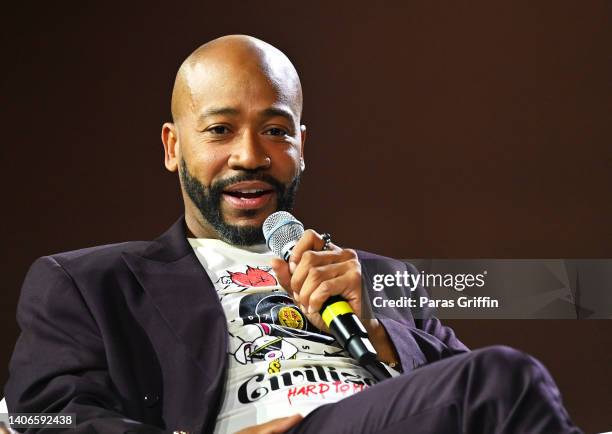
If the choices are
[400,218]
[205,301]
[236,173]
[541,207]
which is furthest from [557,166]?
[205,301]

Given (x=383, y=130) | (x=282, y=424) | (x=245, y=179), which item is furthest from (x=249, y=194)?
(x=383, y=130)

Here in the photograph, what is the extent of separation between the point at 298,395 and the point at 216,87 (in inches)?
30.1

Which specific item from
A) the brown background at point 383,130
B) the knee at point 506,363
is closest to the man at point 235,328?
the knee at point 506,363

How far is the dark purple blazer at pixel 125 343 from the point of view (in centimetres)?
166

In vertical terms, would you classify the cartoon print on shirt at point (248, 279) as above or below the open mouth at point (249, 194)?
below

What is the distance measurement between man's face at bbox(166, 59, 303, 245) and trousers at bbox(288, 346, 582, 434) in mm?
754

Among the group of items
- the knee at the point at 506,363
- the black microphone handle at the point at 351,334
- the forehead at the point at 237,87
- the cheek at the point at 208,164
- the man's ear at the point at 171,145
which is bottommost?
the knee at the point at 506,363

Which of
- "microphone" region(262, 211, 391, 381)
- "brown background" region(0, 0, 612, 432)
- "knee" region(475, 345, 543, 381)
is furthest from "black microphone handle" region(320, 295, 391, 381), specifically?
"brown background" region(0, 0, 612, 432)

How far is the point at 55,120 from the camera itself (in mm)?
2584

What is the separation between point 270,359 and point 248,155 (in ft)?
1.60

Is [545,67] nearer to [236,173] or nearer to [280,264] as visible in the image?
[236,173]

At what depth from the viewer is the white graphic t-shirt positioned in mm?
1716

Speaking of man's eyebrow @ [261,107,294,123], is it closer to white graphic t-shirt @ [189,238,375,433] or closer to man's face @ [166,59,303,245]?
man's face @ [166,59,303,245]

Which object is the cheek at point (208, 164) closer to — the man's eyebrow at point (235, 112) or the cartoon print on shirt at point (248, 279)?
the man's eyebrow at point (235, 112)
